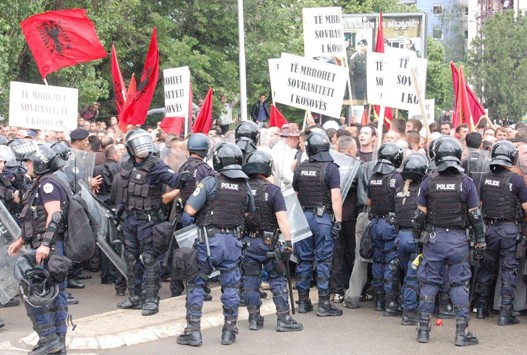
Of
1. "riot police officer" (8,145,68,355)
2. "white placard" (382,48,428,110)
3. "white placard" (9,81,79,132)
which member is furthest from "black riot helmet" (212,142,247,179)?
"white placard" (9,81,79,132)

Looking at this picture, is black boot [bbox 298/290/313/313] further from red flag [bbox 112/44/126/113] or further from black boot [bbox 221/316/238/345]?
red flag [bbox 112/44/126/113]

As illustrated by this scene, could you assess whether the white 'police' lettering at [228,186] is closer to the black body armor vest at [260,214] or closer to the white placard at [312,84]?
the black body armor vest at [260,214]

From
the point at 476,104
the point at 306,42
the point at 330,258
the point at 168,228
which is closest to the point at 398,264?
the point at 330,258

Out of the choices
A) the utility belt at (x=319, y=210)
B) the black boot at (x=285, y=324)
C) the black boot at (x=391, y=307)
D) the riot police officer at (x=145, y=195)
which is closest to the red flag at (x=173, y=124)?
the riot police officer at (x=145, y=195)

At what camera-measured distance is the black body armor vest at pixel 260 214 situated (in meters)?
10.0

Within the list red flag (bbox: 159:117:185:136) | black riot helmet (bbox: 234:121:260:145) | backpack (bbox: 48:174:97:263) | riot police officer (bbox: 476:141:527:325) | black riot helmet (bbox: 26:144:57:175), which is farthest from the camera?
red flag (bbox: 159:117:185:136)

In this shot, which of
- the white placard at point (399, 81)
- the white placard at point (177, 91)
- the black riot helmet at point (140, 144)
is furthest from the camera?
the white placard at point (177, 91)

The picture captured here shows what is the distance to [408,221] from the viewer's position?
1061cm

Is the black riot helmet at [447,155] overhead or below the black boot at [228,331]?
overhead

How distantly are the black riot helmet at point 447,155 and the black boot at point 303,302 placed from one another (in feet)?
7.56

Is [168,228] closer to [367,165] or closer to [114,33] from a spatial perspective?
[367,165]

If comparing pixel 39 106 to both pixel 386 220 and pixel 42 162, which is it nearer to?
pixel 42 162

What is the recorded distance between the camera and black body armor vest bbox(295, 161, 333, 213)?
10.9 m

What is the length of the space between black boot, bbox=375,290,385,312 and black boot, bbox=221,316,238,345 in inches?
89.0
